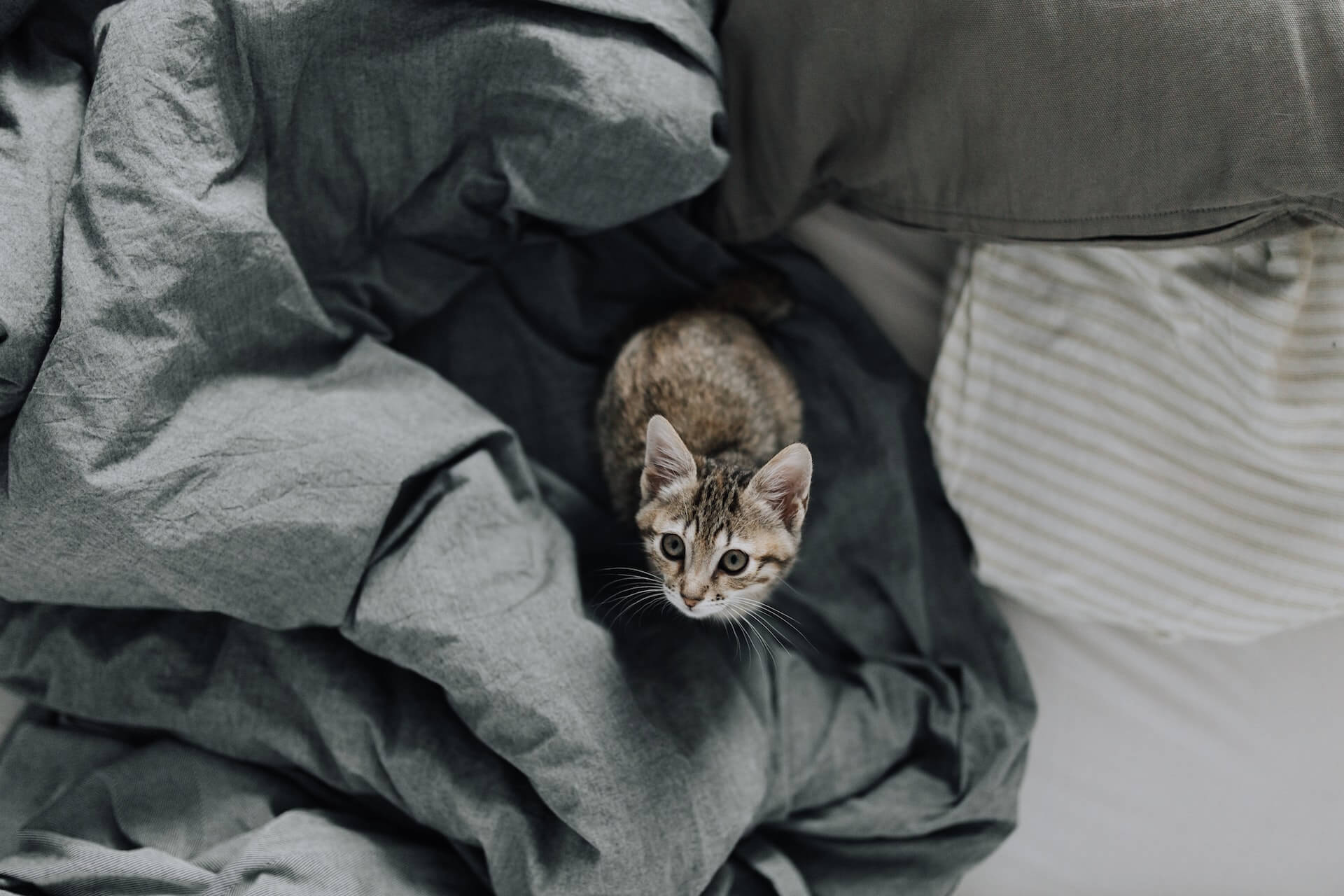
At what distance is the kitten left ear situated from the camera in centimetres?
99

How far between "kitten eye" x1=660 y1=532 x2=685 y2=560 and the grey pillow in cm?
52

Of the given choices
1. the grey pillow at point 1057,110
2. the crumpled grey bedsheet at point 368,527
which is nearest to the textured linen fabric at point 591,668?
the crumpled grey bedsheet at point 368,527

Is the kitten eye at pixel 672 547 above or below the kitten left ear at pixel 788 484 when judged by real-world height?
below

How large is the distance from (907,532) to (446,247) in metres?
0.81

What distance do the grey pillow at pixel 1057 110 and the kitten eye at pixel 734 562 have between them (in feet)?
1.70

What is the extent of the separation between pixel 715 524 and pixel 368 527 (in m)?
0.42

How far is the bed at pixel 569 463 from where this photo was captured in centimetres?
99

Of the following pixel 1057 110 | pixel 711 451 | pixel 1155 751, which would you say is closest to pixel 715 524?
pixel 711 451

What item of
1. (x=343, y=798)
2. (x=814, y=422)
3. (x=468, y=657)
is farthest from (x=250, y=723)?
(x=814, y=422)

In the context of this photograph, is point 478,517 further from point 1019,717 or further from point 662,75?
point 1019,717

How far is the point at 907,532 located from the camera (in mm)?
1373

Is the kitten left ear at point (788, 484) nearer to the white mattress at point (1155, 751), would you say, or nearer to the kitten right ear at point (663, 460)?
the kitten right ear at point (663, 460)

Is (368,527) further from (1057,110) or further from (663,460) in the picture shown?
(1057,110)

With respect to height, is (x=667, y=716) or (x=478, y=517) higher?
(x=478, y=517)
